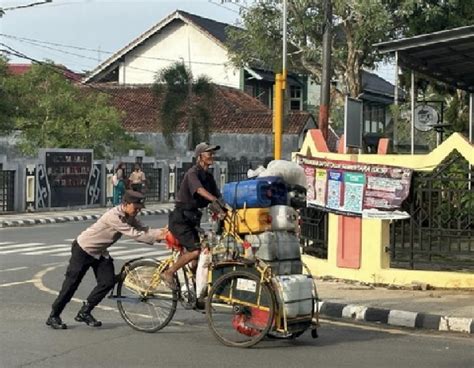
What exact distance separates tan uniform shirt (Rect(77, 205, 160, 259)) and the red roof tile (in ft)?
134

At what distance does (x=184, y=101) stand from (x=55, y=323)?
120 feet

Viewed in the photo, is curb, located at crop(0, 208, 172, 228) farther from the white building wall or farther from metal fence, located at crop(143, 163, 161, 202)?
the white building wall

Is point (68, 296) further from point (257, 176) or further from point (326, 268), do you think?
point (326, 268)

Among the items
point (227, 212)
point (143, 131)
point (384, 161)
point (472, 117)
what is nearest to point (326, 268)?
point (384, 161)

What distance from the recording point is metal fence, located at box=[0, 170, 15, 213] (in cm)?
3081

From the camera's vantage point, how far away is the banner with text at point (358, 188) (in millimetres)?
12945

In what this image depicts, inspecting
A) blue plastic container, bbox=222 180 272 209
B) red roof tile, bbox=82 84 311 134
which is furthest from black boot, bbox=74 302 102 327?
red roof tile, bbox=82 84 311 134

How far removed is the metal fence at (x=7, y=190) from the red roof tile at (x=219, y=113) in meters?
19.9

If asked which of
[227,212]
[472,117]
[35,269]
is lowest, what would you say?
[35,269]

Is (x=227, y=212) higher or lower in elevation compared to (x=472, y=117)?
lower

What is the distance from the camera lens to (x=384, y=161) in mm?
13172

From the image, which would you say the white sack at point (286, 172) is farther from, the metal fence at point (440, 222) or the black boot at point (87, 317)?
the metal fence at point (440, 222)

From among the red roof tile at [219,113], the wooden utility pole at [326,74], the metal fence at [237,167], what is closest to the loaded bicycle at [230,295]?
the wooden utility pole at [326,74]

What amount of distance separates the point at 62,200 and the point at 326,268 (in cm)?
2121
